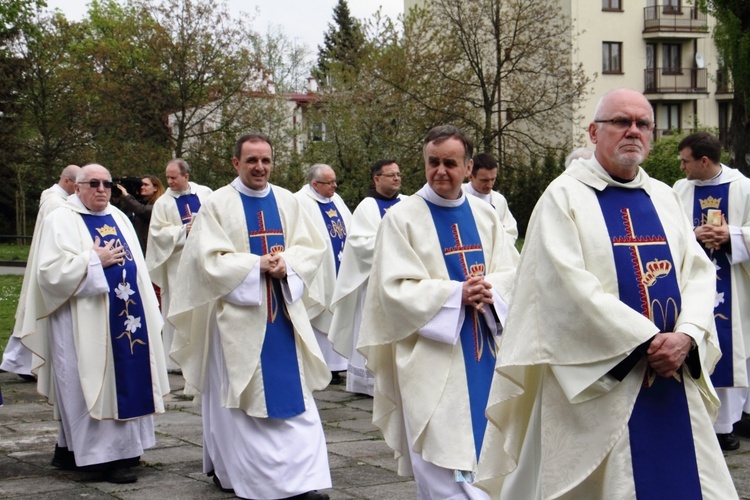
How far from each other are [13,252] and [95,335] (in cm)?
2723

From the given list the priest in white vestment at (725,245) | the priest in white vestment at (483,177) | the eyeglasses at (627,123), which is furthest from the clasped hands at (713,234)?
the eyeglasses at (627,123)

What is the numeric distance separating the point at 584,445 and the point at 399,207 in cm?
215

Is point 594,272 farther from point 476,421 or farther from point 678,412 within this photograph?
point 476,421

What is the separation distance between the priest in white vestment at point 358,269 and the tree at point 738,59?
4.44m

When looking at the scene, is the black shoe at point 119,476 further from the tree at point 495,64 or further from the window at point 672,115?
the window at point 672,115

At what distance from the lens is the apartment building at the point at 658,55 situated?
42688mm

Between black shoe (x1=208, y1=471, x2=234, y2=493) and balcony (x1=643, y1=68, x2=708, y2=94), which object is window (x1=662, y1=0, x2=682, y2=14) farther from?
black shoe (x1=208, y1=471, x2=234, y2=493)

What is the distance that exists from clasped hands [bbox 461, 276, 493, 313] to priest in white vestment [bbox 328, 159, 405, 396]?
15.0 ft

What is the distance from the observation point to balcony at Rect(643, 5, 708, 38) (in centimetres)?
4441

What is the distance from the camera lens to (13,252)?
109 feet

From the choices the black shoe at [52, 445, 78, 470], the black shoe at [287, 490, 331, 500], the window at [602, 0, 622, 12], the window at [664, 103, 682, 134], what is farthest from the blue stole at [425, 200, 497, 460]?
the window at [664, 103, 682, 134]

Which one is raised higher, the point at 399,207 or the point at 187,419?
the point at 399,207

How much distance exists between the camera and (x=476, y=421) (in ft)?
18.9

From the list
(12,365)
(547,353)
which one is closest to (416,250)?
(547,353)
